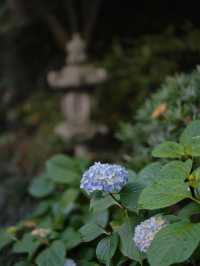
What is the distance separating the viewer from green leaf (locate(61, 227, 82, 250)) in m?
1.76

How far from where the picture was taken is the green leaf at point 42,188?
8.61 ft

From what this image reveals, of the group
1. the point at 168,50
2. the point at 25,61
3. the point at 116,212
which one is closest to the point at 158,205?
the point at 116,212

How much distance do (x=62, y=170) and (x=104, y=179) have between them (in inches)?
41.4

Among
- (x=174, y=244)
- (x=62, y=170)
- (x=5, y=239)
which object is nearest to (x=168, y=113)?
(x=62, y=170)

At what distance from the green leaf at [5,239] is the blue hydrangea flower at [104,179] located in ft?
2.19

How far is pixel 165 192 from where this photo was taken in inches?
51.2

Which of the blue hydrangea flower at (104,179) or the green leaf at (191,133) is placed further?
the green leaf at (191,133)

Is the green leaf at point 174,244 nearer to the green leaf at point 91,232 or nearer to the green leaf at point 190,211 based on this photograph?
the green leaf at point 190,211

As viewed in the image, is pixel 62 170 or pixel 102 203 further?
pixel 62 170

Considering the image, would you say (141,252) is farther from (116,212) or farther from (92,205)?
(116,212)

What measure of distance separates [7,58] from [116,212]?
192 inches

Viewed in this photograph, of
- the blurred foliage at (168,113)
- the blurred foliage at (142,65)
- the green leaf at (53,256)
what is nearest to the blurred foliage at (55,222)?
the green leaf at (53,256)

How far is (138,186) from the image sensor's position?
1.48 meters

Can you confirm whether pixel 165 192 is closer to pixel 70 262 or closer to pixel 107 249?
pixel 107 249
